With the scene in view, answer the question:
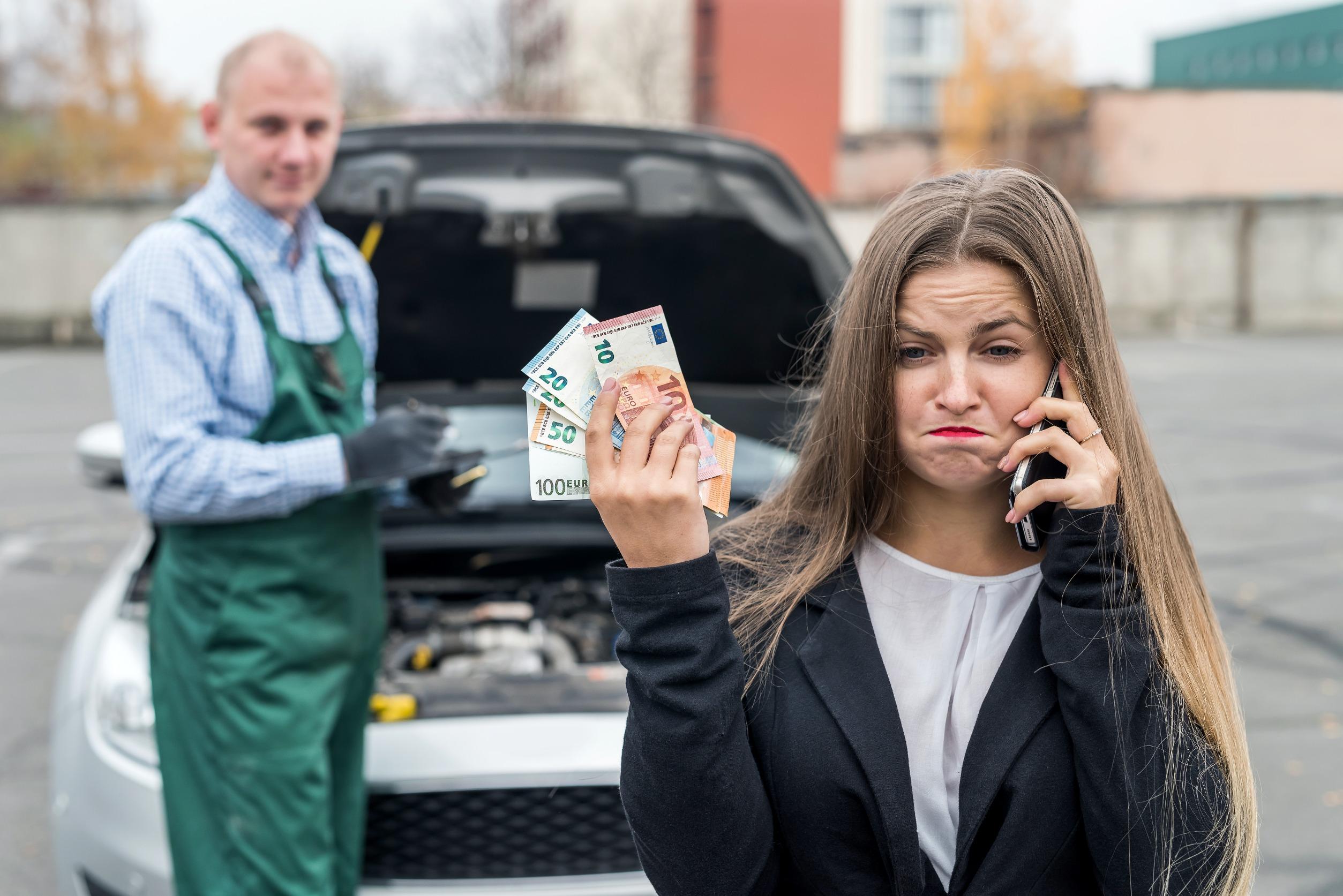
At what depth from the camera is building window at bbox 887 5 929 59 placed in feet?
153

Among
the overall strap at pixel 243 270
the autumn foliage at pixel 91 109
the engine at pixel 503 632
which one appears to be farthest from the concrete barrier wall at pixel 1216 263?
the autumn foliage at pixel 91 109

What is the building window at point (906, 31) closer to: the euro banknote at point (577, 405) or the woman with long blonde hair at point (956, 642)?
the woman with long blonde hair at point (956, 642)

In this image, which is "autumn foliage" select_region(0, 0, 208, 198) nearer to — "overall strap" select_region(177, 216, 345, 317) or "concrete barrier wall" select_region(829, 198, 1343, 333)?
"concrete barrier wall" select_region(829, 198, 1343, 333)

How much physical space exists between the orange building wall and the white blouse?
35.7m

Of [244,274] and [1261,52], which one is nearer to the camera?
[244,274]

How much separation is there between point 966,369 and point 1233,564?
5650 mm

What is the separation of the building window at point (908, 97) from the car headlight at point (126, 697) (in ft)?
156

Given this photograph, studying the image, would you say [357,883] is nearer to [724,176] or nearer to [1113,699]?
[1113,699]

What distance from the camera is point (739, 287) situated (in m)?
3.48

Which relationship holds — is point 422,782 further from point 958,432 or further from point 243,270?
point 958,432

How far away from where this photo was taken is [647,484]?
1.09 metres

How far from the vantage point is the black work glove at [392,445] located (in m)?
2.24

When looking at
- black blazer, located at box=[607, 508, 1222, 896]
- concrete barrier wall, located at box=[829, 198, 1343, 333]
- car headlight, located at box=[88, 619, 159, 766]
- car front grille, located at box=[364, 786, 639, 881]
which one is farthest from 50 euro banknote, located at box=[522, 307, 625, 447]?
concrete barrier wall, located at box=[829, 198, 1343, 333]

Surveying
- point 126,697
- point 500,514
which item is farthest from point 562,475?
point 500,514
